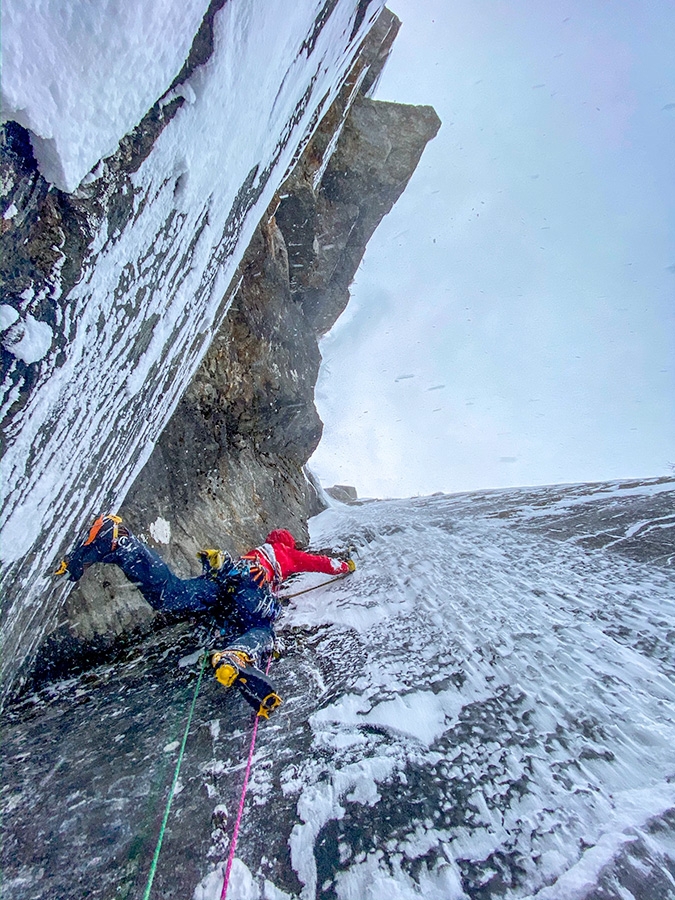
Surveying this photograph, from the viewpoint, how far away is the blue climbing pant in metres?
3.47

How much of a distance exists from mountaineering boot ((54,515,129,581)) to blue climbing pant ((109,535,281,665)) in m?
0.05

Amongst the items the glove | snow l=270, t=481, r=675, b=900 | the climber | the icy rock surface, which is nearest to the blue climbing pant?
the climber

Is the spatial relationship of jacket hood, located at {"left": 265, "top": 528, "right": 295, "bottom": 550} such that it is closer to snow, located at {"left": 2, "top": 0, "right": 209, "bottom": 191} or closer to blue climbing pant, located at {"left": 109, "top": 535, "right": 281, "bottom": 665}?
blue climbing pant, located at {"left": 109, "top": 535, "right": 281, "bottom": 665}

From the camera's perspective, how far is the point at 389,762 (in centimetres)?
228

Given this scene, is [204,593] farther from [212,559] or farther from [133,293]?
[133,293]

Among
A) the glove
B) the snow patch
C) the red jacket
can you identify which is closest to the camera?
the glove

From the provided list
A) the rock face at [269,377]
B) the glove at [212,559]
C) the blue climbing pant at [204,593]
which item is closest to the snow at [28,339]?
the blue climbing pant at [204,593]

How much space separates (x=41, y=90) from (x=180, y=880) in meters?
3.01

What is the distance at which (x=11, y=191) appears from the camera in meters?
1.44

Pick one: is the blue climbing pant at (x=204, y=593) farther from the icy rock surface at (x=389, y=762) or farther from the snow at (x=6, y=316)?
the snow at (x=6, y=316)

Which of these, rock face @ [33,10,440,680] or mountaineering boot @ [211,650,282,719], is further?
rock face @ [33,10,440,680]

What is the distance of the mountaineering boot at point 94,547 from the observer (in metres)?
3.21

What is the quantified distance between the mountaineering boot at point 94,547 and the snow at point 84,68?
2.57 m

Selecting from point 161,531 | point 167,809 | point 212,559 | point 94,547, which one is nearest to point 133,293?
point 94,547
